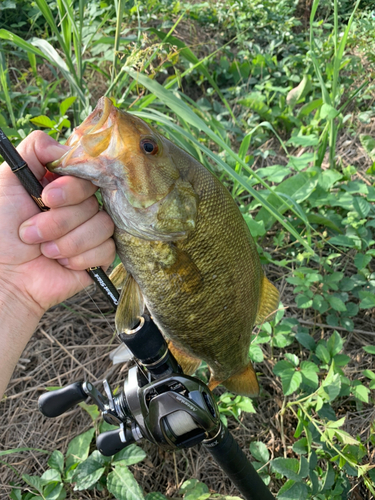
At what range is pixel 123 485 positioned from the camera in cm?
171

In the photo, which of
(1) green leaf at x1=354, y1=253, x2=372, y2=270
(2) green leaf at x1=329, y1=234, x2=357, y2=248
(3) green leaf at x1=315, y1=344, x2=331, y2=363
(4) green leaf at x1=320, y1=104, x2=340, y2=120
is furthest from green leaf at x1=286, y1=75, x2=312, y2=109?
(3) green leaf at x1=315, y1=344, x2=331, y2=363

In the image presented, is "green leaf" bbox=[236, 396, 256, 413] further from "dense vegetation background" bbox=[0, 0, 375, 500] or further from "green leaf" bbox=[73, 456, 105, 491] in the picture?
"green leaf" bbox=[73, 456, 105, 491]

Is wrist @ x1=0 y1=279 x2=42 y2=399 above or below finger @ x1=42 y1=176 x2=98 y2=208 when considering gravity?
below

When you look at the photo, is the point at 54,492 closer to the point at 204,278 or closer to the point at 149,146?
the point at 204,278

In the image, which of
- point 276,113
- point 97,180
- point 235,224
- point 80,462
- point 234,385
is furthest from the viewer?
point 276,113

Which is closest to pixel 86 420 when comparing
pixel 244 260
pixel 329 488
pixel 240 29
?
pixel 329 488

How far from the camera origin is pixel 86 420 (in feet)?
7.11

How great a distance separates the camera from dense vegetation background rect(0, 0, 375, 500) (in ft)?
5.81

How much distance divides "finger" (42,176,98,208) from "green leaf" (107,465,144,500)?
4.11ft

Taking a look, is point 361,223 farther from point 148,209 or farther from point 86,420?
point 86,420

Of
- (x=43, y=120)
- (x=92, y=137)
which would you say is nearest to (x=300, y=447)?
(x=92, y=137)

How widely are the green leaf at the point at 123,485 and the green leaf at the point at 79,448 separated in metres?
0.20

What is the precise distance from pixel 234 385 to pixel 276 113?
2343 mm

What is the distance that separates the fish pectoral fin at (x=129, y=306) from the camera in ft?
4.17
